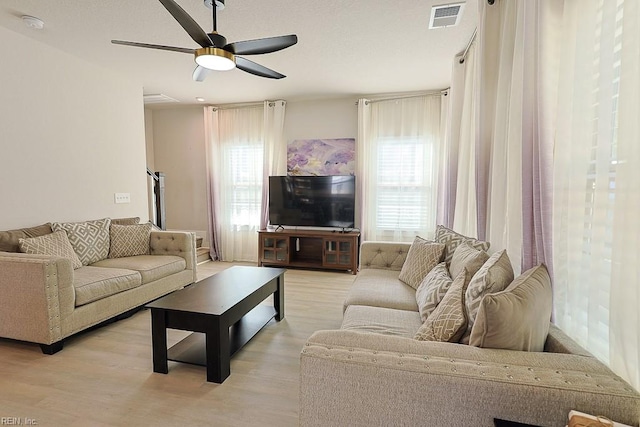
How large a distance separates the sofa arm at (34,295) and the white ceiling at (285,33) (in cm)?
192

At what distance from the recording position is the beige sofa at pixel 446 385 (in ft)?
3.02

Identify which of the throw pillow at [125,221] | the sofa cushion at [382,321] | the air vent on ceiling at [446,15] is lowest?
the sofa cushion at [382,321]

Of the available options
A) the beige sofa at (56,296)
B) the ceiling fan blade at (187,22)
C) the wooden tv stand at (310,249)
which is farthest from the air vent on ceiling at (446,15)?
the beige sofa at (56,296)

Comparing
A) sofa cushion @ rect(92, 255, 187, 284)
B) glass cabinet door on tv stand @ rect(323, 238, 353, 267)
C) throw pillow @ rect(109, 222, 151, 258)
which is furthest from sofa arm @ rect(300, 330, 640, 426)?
glass cabinet door on tv stand @ rect(323, 238, 353, 267)

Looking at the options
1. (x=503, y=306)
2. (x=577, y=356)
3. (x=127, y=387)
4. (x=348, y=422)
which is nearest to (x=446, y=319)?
(x=503, y=306)

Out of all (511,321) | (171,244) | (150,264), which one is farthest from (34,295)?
(511,321)

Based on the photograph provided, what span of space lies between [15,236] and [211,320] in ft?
6.73

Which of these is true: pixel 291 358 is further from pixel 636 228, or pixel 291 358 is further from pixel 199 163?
pixel 199 163

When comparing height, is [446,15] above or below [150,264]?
above

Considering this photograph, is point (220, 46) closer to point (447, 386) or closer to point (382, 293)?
point (382, 293)

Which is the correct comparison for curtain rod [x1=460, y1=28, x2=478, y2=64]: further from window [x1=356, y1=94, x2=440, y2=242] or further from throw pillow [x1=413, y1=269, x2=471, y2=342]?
throw pillow [x1=413, y1=269, x2=471, y2=342]

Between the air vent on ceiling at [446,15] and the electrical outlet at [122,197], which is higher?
the air vent on ceiling at [446,15]

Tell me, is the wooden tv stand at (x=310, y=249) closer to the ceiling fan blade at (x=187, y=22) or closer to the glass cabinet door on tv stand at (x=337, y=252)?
the glass cabinet door on tv stand at (x=337, y=252)

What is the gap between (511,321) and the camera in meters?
1.11
